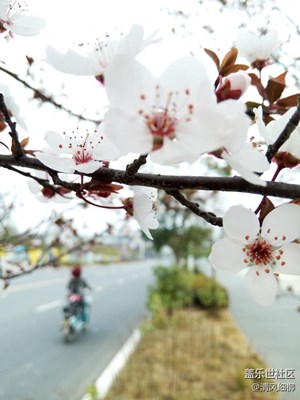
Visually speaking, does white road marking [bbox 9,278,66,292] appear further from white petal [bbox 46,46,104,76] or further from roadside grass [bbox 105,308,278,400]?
white petal [bbox 46,46,104,76]

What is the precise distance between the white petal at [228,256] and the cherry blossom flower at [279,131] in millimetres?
134

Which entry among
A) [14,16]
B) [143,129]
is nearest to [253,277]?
[143,129]

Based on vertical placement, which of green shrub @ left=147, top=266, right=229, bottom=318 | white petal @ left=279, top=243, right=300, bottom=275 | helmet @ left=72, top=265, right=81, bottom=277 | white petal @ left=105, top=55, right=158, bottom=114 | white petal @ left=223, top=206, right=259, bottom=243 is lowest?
green shrub @ left=147, top=266, right=229, bottom=318

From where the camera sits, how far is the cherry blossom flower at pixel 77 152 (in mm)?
468

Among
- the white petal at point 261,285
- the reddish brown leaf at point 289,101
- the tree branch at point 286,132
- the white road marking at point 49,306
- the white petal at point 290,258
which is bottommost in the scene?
the white road marking at point 49,306

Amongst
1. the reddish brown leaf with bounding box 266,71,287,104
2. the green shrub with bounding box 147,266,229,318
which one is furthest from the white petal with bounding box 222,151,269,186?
the green shrub with bounding box 147,266,229,318

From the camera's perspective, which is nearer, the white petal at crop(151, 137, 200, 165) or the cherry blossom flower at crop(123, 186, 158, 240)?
the white petal at crop(151, 137, 200, 165)

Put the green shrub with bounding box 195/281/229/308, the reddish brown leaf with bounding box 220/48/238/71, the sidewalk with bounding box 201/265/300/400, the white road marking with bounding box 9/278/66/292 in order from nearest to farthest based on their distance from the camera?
the reddish brown leaf with bounding box 220/48/238/71 → the sidewalk with bounding box 201/265/300/400 → the green shrub with bounding box 195/281/229/308 → the white road marking with bounding box 9/278/66/292

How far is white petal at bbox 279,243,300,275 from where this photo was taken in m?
0.51

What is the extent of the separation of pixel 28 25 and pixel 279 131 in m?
0.42

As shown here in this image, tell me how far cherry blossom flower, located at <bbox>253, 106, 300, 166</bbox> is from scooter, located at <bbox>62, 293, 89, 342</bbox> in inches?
221

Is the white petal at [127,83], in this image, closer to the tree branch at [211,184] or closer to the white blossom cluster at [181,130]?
the white blossom cluster at [181,130]

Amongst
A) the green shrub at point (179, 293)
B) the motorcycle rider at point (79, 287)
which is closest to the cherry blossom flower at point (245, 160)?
the motorcycle rider at point (79, 287)

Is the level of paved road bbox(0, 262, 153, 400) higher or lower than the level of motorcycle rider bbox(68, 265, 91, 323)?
lower
